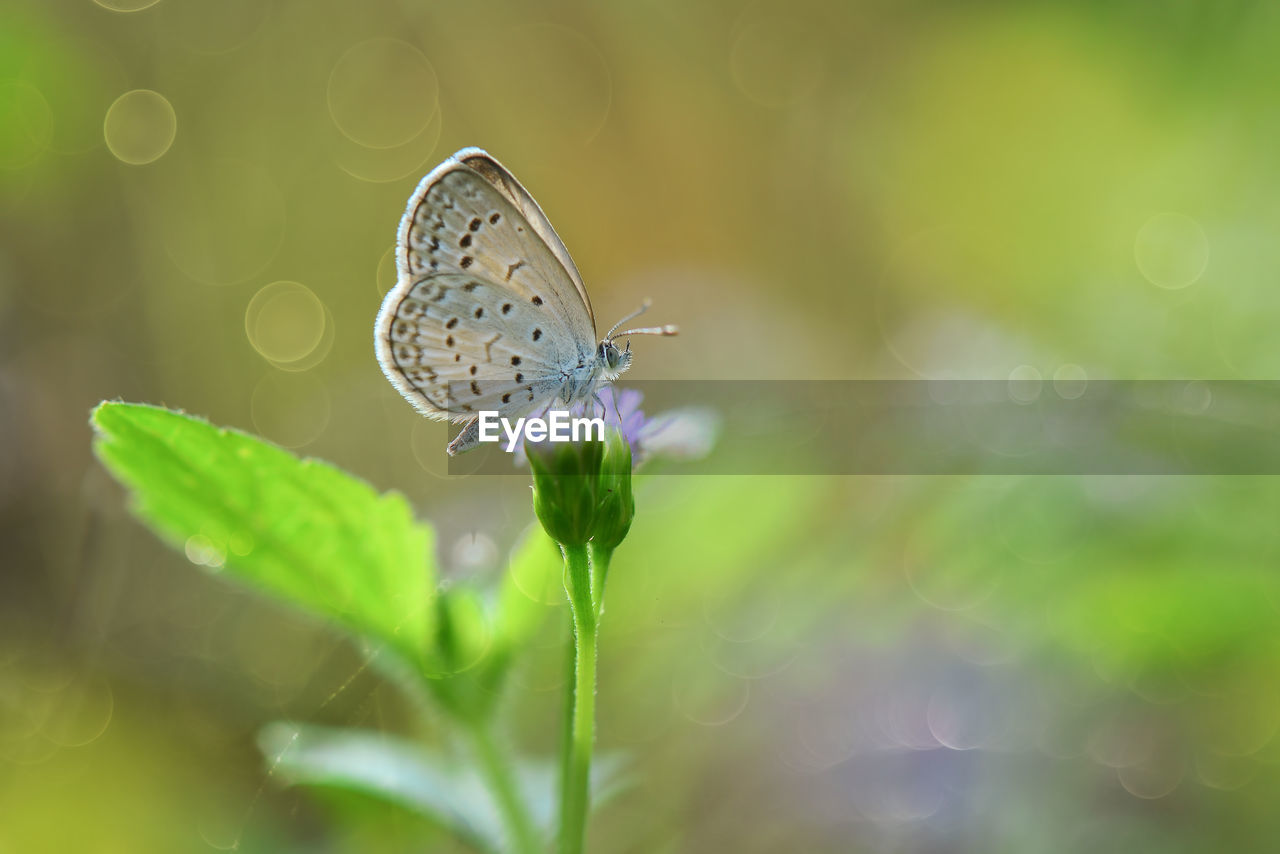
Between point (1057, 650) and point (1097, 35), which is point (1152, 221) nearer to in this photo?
point (1097, 35)

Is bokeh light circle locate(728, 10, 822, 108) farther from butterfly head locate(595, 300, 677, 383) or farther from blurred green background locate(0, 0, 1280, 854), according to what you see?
butterfly head locate(595, 300, 677, 383)

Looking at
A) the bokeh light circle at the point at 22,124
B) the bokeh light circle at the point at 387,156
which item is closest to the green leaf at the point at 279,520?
the bokeh light circle at the point at 22,124

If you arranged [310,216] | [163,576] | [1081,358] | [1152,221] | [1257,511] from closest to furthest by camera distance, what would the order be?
[1257,511], [163,576], [1081,358], [1152,221], [310,216]

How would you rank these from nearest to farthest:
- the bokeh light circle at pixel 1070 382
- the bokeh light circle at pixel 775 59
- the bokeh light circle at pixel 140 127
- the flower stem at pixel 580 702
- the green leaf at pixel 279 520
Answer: the flower stem at pixel 580 702, the green leaf at pixel 279 520, the bokeh light circle at pixel 1070 382, the bokeh light circle at pixel 140 127, the bokeh light circle at pixel 775 59

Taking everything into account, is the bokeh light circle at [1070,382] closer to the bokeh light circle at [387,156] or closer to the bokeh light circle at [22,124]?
the bokeh light circle at [387,156]

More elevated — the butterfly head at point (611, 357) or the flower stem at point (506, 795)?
the butterfly head at point (611, 357)

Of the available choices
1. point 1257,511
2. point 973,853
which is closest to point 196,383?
point 973,853

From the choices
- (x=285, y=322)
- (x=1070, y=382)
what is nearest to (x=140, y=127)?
(x=285, y=322)

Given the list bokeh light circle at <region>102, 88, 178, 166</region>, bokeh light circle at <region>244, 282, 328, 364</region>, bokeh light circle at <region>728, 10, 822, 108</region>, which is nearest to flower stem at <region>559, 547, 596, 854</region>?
bokeh light circle at <region>244, 282, 328, 364</region>
